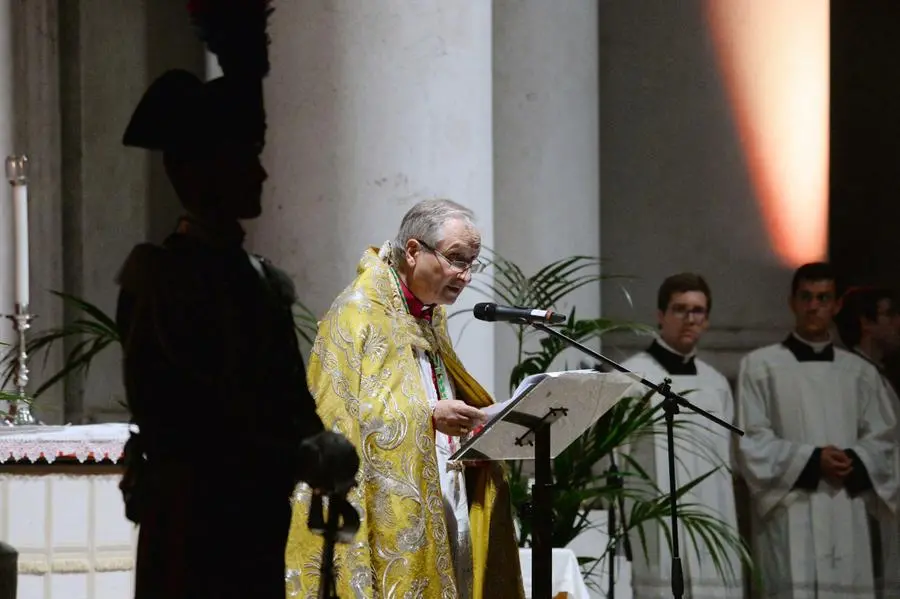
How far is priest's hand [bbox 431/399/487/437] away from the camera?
12.9 feet

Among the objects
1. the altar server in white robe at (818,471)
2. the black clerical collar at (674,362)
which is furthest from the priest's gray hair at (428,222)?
the altar server in white robe at (818,471)

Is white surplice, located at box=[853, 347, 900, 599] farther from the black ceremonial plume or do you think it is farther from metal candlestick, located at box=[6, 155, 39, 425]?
the black ceremonial plume

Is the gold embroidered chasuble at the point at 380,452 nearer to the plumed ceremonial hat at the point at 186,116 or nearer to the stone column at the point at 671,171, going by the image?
the plumed ceremonial hat at the point at 186,116

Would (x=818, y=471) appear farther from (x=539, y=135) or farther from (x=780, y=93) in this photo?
(x=539, y=135)

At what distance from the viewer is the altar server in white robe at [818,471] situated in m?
7.20

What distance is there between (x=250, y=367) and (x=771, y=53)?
562 cm

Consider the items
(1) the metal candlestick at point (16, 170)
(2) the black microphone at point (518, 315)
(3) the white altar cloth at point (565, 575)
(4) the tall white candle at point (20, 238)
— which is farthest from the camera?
(3) the white altar cloth at point (565, 575)

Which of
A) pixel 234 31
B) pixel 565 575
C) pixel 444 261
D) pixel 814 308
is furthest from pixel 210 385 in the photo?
pixel 814 308

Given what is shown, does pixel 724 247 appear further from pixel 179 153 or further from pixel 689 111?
pixel 179 153

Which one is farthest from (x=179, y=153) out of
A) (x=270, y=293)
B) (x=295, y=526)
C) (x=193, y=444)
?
(x=295, y=526)

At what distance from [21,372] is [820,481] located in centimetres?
417

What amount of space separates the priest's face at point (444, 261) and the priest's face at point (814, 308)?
3.62 meters

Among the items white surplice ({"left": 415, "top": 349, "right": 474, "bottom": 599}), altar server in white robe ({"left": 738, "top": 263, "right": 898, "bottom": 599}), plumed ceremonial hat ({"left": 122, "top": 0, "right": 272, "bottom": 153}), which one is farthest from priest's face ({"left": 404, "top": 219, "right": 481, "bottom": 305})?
altar server in white robe ({"left": 738, "top": 263, "right": 898, "bottom": 599})

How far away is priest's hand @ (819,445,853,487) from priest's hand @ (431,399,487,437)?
142 inches
